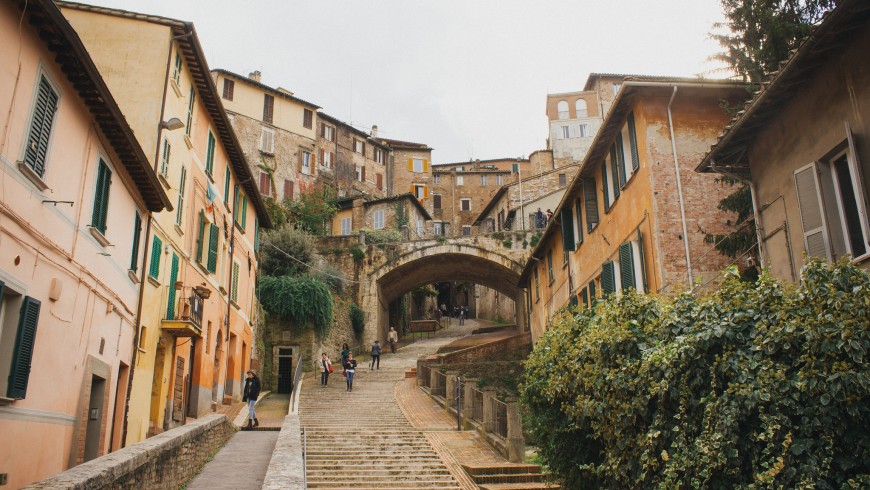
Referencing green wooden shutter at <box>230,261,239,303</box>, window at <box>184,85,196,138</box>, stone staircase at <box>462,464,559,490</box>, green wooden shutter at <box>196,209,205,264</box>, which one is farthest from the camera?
green wooden shutter at <box>230,261,239,303</box>

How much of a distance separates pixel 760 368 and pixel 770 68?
8.20 metres

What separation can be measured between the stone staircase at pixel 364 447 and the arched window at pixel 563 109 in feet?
137

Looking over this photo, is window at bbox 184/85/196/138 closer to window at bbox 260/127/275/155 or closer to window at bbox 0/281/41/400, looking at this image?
window at bbox 0/281/41/400

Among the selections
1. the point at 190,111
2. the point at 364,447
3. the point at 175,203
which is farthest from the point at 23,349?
the point at 190,111

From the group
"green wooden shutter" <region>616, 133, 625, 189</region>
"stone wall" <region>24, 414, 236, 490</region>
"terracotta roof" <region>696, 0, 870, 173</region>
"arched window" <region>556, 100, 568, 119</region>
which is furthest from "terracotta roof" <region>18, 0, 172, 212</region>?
"arched window" <region>556, 100, 568, 119</region>

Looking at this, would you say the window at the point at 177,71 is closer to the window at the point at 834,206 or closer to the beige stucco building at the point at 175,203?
the beige stucco building at the point at 175,203

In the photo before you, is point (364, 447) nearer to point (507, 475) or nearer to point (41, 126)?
point (507, 475)

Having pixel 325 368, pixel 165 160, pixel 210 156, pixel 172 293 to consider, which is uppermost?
pixel 210 156

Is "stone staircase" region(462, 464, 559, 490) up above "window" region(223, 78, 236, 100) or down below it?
below

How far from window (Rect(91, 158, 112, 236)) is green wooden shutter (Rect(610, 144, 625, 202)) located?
10.6 metres

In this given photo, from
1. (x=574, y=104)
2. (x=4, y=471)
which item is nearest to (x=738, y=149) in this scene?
(x=4, y=471)

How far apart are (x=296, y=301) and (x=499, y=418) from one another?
17.2 metres

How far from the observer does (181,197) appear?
17125 mm

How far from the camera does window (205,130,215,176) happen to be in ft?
64.4
